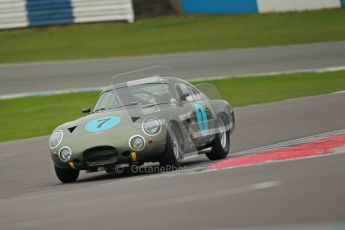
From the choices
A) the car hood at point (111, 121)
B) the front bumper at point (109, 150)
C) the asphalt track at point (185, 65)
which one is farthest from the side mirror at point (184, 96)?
the asphalt track at point (185, 65)

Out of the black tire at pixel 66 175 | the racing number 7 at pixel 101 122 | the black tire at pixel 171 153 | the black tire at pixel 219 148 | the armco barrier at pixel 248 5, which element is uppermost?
the racing number 7 at pixel 101 122

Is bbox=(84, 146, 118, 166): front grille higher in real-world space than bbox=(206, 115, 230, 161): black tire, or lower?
higher

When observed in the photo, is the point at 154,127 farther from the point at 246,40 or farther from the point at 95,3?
the point at 95,3

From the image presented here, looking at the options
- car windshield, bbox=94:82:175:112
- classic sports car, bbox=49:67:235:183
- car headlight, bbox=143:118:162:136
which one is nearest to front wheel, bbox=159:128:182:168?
classic sports car, bbox=49:67:235:183

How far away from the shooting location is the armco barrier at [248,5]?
31.5 m

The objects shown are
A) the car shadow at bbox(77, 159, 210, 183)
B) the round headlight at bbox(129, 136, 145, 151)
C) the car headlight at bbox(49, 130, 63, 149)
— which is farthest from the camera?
the car headlight at bbox(49, 130, 63, 149)

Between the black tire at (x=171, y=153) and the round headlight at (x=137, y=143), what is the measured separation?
0.26 m

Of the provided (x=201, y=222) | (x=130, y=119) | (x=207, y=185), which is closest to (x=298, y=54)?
(x=130, y=119)

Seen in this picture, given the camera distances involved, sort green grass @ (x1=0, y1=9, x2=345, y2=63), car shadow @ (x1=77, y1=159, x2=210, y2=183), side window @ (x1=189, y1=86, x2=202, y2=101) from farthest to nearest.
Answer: green grass @ (x1=0, y1=9, x2=345, y2=63) < side window @ (x1=189, y1=86, x2=202, y2=101) < car shadow @ (x1=77, y1=159, x2=210, y2=183)

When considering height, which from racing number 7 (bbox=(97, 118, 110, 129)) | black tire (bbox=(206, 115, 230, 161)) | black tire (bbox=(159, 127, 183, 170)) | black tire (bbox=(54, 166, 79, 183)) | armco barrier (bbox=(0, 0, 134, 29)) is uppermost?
racing number 7 (bbox=(97, 118, 110, 129))

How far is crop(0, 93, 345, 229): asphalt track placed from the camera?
20.2 feet

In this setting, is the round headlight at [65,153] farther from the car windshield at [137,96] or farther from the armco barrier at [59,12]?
the armco barrier at [59,12]

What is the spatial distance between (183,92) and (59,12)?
2234cm

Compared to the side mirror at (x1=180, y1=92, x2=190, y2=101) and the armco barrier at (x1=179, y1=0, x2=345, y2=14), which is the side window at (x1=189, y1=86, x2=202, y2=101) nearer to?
the side mirror at (x1=180, y1=92, x2=190, y2=101)
